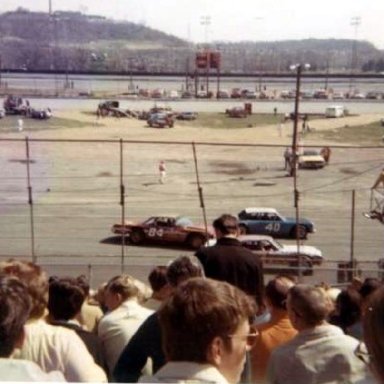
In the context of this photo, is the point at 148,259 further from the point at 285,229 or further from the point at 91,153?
the point at 91,153

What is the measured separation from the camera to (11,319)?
0.97m

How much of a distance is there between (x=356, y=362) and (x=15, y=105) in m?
16.4

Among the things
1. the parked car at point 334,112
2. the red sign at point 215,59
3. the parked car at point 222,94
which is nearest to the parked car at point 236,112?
the parked car at point 334,112

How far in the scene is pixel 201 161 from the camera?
13.0 m

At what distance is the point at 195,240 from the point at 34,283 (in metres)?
6.41

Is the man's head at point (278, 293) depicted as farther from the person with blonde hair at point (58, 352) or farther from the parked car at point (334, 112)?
the parked car at point (334, 112)

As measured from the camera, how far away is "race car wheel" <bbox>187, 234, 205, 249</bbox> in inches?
299

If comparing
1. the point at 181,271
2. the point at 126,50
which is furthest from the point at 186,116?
the point at 181,271

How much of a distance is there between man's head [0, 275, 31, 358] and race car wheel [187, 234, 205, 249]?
6580 mm

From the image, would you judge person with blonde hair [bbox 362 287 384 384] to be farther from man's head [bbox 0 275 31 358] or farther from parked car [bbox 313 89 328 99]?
parked car [bbox 313 89 328 99]

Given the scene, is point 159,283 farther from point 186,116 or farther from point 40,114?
point 186,116

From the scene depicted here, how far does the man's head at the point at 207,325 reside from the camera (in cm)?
90

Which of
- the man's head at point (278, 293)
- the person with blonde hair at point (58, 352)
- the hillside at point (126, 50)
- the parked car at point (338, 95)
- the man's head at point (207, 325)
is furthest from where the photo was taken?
the parked car at point (338, 95)

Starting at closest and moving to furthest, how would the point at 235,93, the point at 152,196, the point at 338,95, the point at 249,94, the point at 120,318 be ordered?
the point at 120,318 < the point at 152,196 < the point at 249,94 < the point at 235,93 < the point at 338,95
